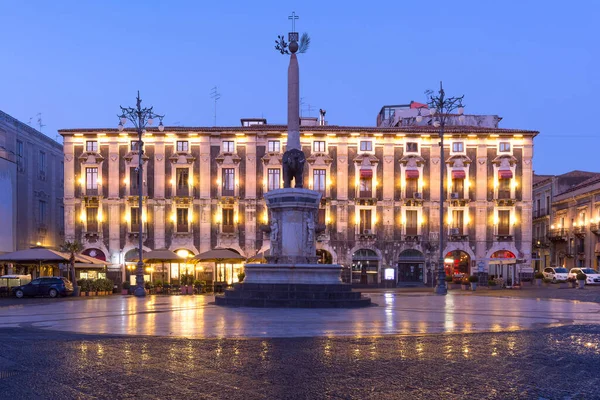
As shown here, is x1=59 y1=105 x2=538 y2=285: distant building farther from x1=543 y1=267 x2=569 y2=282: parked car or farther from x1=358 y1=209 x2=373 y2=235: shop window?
x1=543 y1=267 x2=569 y2=282: parked car

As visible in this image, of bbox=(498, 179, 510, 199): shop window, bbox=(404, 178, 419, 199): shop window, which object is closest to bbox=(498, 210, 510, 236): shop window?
bbox=(498, 179, 510, 199): shop window

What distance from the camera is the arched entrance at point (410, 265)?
58000mm

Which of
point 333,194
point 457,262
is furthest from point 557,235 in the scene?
point 333,194

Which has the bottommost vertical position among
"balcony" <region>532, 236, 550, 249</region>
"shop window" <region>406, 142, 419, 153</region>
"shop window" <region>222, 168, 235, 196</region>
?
"balcony" <region>532, 236, 550, 249</region>

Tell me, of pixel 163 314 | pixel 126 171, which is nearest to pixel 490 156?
pixel 126 171

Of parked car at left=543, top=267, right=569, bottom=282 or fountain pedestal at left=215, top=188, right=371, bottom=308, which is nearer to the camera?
fountain pedestal at left=215, top=188, right=371, bottom=308

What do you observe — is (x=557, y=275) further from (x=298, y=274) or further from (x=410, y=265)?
(x=298, y=274)

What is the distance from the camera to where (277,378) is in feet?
30.1

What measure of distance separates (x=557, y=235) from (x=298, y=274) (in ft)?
190

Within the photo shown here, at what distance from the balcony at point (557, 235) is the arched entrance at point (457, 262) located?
780 inches

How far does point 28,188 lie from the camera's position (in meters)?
57.2

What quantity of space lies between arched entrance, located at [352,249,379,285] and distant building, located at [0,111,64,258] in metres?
28.3

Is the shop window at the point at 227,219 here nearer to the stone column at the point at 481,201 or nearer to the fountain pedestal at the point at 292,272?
the stone column at the point at 481,201

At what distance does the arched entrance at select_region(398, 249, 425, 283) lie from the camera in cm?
5800
